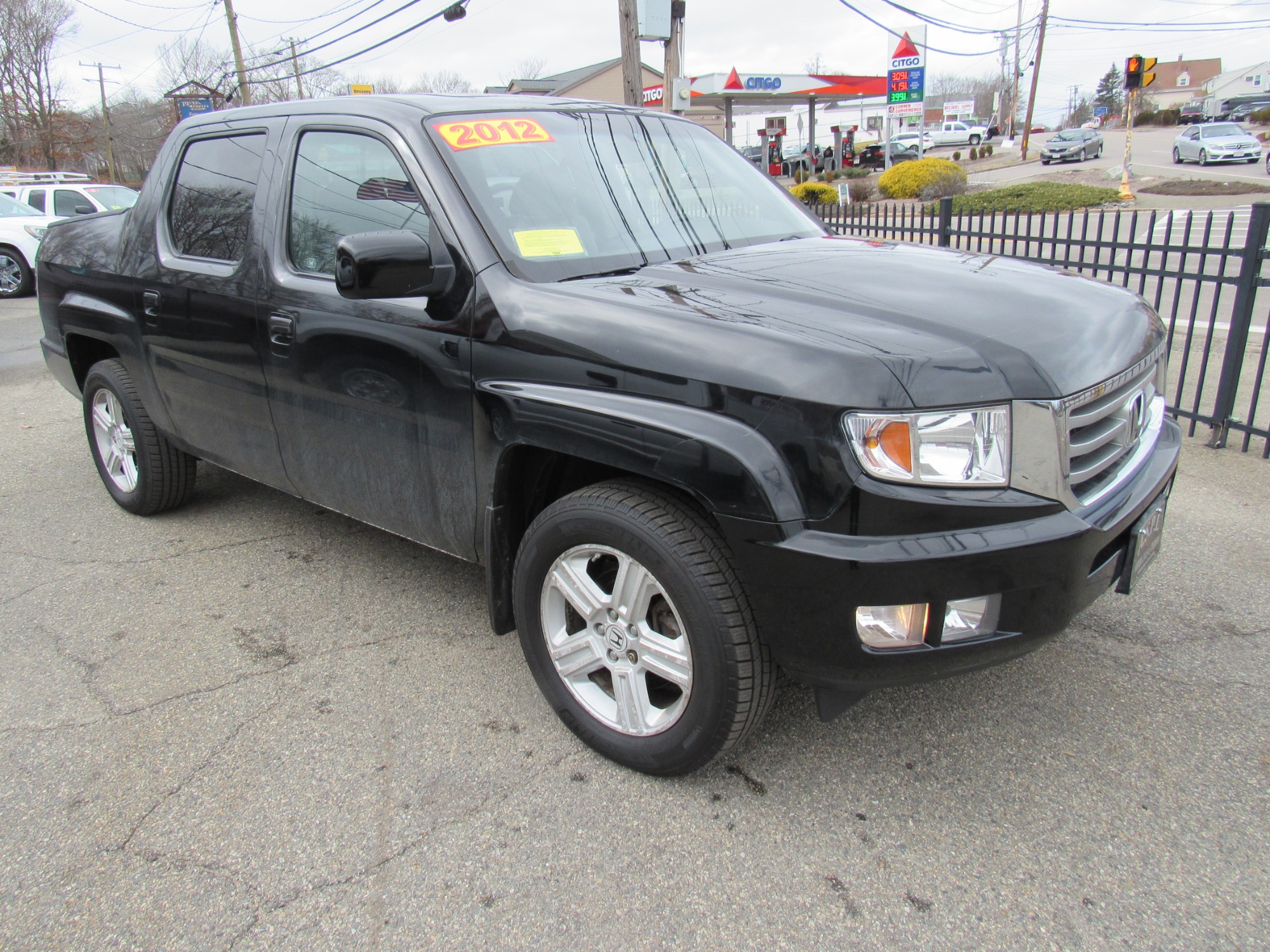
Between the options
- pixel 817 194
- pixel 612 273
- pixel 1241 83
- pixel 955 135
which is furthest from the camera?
pixel 1241 83

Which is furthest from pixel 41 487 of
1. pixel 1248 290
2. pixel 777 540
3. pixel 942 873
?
pixel 1248 290

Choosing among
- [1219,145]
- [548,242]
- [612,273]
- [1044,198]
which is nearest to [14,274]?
[548,242]

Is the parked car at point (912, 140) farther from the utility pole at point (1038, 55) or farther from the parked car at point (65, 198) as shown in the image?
the parked car at point (65, 198)

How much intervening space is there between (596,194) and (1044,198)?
20.2 m

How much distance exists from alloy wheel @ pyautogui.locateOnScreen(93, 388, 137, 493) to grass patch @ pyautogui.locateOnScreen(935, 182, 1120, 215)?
1647cm

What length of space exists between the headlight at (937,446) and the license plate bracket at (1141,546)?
573mm

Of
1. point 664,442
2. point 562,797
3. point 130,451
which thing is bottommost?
point 562,797

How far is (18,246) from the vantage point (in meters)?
14.1

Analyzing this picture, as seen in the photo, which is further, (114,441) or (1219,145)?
(1219,145)

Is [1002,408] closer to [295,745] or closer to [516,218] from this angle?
[516,218]

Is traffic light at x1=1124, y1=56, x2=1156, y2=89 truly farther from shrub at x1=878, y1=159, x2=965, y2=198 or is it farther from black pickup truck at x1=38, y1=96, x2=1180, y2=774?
black pickup truck at x1=38, y1=96, x2=1180, y2=774

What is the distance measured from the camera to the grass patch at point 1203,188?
2336 cm

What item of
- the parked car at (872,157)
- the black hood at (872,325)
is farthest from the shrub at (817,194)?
the parked car at (872,157)

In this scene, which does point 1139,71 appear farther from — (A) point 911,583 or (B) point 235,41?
(B) point 235,41
